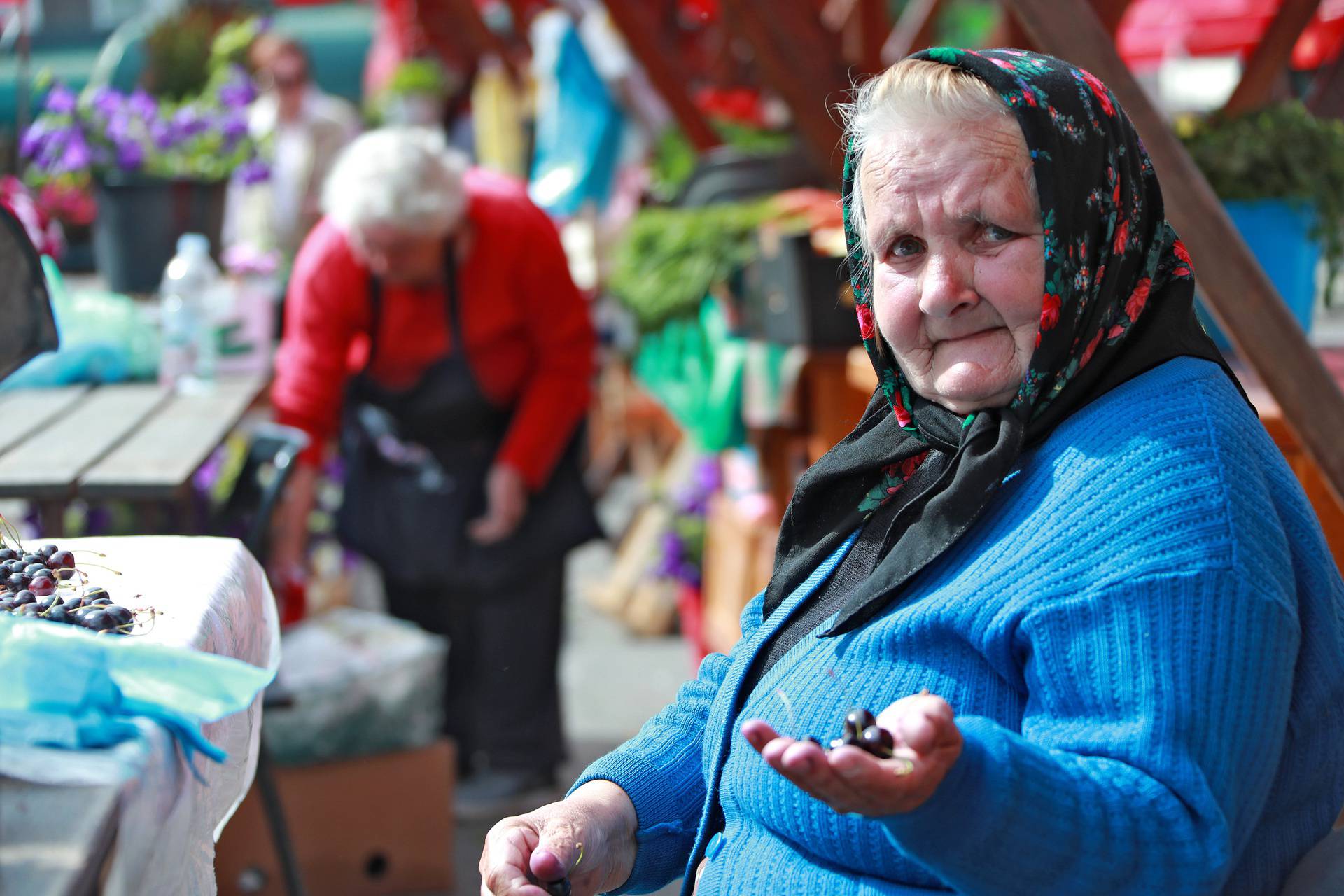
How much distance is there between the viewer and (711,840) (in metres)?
1.50

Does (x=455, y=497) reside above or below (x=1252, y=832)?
below

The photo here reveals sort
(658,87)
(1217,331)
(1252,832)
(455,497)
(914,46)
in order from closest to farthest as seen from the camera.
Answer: (1252,832)
(1217,331)
(455,497)
(914,46)
(658,87)

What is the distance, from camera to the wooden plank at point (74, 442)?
85.0 inches

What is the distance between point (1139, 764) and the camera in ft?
3.66

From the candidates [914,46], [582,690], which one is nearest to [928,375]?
[914,46]

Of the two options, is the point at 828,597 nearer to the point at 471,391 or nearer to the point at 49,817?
the point at 49,817

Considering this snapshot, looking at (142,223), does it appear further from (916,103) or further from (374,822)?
(916,103)

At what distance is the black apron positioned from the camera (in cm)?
374

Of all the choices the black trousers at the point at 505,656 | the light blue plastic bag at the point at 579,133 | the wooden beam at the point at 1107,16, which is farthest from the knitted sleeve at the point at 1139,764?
the light blue plastic bag at the point at 579,133

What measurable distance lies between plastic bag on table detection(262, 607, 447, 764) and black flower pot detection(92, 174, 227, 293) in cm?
121

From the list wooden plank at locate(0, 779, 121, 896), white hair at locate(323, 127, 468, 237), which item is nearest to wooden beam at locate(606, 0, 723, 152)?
white hair at locate(323, 127, 468, 237)

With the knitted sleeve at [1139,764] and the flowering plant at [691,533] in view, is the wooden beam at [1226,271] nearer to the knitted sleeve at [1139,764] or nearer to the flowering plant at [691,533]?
the knitted sleeve at [1139,764]

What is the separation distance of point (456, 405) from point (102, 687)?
2.63 metres

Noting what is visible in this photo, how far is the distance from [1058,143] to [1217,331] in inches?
52.1
